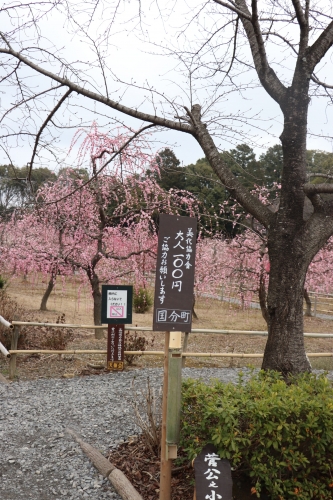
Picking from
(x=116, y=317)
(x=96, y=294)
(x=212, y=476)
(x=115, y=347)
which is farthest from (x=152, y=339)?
(x=212, y=476)

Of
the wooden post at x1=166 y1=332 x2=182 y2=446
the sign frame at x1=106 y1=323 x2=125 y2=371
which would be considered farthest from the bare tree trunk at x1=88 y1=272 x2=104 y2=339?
the wooden post at x1=166 y1=332 x2=182 y2=446

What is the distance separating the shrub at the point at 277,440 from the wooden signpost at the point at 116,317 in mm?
3623

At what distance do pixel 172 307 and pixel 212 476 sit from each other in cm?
99

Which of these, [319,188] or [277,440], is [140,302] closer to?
[319,188]

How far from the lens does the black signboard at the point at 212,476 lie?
2.50 meters

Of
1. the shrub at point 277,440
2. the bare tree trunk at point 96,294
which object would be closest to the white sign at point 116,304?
the bare tree trunk at point 96,294

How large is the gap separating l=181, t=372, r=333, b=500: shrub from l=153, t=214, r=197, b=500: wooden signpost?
0.59 ft

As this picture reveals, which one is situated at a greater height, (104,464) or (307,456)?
(307,456)

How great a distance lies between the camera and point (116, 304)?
654cm

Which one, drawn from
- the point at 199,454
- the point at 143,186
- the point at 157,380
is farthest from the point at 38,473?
the point at 143,186

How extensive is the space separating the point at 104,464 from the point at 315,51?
374cm

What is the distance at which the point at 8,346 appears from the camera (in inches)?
307

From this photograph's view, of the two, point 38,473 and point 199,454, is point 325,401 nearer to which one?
point 199,454

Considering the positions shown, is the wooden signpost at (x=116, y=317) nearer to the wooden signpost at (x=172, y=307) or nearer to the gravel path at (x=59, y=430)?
the gravel path at (x=59, y=430)
